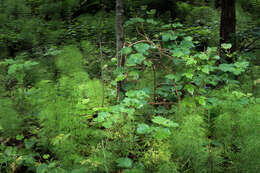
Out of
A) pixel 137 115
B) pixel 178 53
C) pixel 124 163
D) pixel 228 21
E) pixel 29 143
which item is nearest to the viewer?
pixel 124 163

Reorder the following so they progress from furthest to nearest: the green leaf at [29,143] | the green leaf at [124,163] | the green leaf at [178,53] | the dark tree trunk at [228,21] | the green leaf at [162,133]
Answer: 1. the dark tree trunk at [228,21]
2. the green leaf at [29,143]
3. the green leaf at [178,53]
4. the green leaf at [124,163]
5. the green leaf at [162,133]

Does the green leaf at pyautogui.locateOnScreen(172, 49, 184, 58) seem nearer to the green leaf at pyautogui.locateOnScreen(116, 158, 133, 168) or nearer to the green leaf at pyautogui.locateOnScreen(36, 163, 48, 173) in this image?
the green leaf at pyautogui.locateOnScreen(116, 158, 133, 168)

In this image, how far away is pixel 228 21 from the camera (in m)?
2.77

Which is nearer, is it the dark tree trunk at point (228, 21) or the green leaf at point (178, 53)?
the green leaf at point (178, 53)

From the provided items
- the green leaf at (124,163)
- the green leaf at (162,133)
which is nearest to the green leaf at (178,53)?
the green leaf at (162,133)

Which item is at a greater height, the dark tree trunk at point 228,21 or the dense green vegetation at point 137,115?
the dark tree trunk at point 228,21

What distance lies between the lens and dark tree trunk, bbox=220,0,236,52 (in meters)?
2.72

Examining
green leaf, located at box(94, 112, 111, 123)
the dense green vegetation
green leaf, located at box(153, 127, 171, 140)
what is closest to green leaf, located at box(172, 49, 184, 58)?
the dense green vegetation

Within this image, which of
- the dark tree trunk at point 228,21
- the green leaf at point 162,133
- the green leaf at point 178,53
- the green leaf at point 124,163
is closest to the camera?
the green leaf at point 162,133

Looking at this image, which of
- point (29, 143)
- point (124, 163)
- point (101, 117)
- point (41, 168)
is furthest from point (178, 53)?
point (29, 143)

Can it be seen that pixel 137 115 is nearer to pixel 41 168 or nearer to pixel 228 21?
pixel 41 168

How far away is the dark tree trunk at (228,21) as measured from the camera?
2.72 metres

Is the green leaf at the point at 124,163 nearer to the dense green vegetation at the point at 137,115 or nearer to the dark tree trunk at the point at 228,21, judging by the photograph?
the dense green vegetation at the point at 137,115

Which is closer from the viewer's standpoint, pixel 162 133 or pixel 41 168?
pixel 162 133
